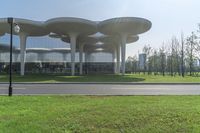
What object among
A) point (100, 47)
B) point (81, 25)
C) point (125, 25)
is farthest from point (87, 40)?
point (125, 25)

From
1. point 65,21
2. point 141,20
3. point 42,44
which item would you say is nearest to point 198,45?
point 141,20

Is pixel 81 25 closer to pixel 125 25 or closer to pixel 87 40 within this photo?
pixel 125 25

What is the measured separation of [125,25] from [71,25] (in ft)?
29.9

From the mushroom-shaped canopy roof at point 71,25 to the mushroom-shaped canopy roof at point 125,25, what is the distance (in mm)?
2147

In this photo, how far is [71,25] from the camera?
5138cm

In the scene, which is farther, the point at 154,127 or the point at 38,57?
the point at 38,57

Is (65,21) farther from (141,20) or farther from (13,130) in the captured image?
(13,130)

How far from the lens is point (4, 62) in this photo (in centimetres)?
7775

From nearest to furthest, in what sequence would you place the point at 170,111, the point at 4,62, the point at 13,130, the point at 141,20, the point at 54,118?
the point at 13,130, the point at 54,118, the point at 170,111, the point at 141,20, the point at 4,62

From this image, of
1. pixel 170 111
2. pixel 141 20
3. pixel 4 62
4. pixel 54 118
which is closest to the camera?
pixel 54 118

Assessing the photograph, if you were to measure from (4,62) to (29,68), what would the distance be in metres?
6.48

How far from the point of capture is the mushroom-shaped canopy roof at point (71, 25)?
4947 centimetres

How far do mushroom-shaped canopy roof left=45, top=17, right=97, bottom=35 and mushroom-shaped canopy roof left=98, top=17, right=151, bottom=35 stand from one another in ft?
7.05

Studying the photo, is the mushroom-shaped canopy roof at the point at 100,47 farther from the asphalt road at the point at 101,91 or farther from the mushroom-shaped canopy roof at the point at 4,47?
the asphalt road at the point at 101,91
